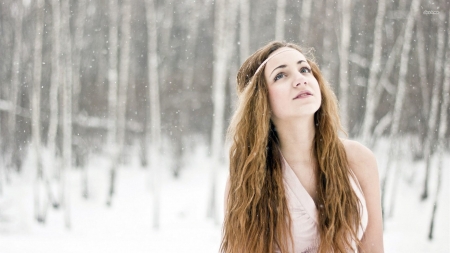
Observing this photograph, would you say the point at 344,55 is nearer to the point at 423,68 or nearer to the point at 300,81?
the point at 423,68

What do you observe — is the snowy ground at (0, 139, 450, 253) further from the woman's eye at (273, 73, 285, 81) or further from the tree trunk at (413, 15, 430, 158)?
the woman's eye at (273, 73, 285, 81)

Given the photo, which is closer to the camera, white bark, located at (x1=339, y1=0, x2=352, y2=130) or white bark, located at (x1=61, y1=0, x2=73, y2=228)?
white bark, located at (x1=339, y1=0, x2=352, y2=130)

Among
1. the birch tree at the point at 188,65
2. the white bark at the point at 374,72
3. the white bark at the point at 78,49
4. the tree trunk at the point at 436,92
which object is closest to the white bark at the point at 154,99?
the birch tree at the point at 188,65

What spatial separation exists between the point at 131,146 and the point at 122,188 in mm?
603

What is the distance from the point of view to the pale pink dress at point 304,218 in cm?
92

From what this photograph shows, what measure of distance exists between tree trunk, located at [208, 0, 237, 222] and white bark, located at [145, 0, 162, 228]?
628 millimetres

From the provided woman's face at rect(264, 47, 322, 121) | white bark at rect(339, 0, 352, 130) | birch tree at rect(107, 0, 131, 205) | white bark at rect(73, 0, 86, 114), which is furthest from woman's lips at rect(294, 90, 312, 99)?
white bark at rect(73, 0, 86, 114)

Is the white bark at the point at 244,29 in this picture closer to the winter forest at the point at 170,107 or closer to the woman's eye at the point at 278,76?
the winter forest at the point at 170,107

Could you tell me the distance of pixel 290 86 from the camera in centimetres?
96

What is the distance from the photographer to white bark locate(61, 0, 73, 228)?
372cm

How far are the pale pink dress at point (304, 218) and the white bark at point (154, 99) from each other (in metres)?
2.97

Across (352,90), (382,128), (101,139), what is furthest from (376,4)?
(101,139)

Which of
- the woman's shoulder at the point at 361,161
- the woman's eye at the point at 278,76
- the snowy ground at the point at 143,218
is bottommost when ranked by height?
the snowy ground at the point at 143,218

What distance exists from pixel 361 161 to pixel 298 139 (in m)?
0.19
